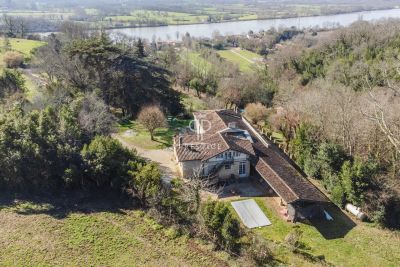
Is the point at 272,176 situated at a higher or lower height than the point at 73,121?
lower

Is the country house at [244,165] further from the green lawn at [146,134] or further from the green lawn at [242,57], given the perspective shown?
the green lawn at [242,57]

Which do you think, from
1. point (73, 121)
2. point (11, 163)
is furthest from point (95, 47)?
point (11, 163)

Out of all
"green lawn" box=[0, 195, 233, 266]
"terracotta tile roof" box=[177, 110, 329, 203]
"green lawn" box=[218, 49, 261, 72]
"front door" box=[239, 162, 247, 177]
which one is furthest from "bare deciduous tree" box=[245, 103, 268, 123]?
"green lawn" box=[218, 49, 261, 72]

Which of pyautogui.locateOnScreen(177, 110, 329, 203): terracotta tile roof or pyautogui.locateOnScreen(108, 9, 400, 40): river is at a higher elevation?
pyautogui.locateOnScreen(108, 9, 400, 40): river

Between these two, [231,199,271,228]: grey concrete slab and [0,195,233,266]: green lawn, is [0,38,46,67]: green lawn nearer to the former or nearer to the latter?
[0,195,233,266]: green lawn

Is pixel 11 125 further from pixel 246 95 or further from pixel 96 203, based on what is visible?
pixel 246 95

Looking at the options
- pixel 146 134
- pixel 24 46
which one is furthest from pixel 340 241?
pixel 24 46
